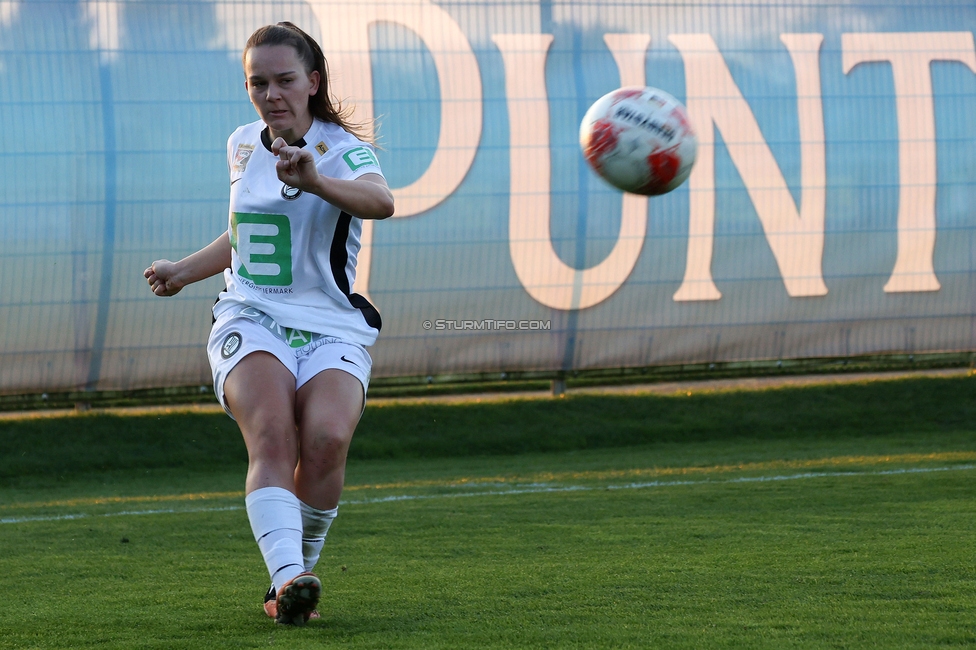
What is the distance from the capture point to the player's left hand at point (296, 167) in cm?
309

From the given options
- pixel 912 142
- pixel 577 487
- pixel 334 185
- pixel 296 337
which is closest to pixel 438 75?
pixel 577 487

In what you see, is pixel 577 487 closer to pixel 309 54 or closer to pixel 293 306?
pixel 293 306

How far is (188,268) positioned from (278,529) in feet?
3.52

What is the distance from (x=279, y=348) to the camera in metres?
3.44

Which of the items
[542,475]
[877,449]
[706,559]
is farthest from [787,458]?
[706,559]

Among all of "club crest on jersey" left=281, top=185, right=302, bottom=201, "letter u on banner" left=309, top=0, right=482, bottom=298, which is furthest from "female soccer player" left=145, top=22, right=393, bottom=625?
"letter u on banner" left=309, top=0, right=482, bottom=298

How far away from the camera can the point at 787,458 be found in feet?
27.7

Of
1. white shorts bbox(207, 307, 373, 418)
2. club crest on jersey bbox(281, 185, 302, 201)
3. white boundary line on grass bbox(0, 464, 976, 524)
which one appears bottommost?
white boundary line on grass bbox(0, 464, 976, 524)

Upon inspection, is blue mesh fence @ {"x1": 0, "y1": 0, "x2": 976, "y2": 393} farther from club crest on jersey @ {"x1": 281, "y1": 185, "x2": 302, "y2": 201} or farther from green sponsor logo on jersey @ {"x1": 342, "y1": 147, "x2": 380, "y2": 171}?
club crest on jersey @ {"x1": 281, "y1": 185, "x2": 302, "y2": 201}

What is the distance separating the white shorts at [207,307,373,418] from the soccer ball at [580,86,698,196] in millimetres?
1665

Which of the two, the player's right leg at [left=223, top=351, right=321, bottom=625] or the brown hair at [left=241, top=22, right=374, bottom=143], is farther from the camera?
the brown hair at [left=241, top=22, right=374, bottom=143]

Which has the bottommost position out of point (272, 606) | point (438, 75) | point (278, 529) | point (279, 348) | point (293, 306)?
point (272, 606)

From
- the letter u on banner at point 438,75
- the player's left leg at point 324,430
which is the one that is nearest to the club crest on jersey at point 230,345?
the player's left leg at point 324,430

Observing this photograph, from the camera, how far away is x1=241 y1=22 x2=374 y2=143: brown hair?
3484 mm
